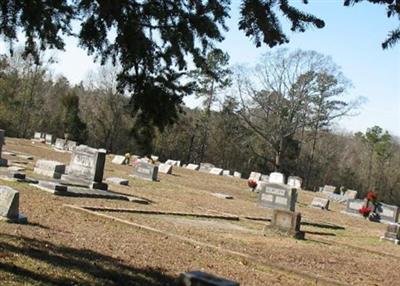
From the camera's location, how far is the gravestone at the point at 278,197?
23312 millimetres

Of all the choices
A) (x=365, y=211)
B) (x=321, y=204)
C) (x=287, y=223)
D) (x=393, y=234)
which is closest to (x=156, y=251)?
(x=287, y=223)

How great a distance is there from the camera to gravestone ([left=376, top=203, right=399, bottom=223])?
1148 inches

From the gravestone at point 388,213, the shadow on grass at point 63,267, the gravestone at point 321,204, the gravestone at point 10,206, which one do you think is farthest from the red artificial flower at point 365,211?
the shadow on grass at point 63,267

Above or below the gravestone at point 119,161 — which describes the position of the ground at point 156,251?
below

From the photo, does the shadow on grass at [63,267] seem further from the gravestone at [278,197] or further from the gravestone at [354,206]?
the gravestone at [354,206]

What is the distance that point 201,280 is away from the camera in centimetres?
500

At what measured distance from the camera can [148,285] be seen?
23.8ft

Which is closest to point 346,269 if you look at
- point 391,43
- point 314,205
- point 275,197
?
point 391,43

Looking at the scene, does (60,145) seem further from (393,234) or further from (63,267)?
(63,267)

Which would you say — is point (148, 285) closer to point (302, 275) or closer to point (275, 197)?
point (302, 275)

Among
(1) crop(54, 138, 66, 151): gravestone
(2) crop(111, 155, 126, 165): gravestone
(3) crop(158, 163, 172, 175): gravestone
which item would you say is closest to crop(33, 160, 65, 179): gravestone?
(3) crop(158, 163, 172, 175): gravestone

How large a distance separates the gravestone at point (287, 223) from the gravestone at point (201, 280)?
33.9ft

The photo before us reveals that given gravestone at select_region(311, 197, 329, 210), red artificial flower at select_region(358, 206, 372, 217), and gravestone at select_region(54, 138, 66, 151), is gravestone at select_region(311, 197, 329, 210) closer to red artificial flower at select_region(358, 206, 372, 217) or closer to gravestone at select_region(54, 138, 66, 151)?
red artificial flower at select_region(358, 206, 372, 217)

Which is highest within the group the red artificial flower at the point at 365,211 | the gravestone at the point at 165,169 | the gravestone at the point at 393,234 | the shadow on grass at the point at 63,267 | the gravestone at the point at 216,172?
the gravestone at the point at 216,172
